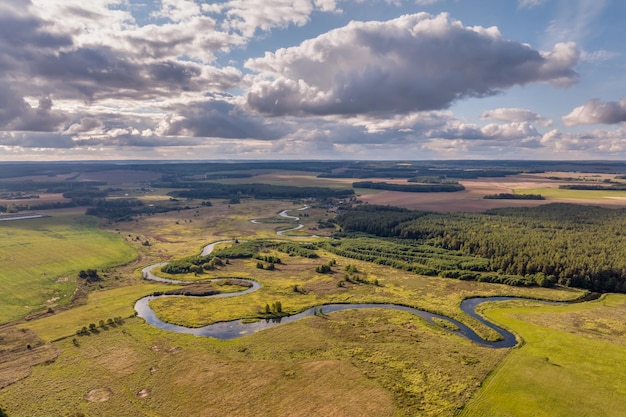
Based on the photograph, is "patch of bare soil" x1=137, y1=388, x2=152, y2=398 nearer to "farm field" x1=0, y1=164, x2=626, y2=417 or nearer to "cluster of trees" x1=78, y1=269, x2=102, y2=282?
"farm field" x1=0, y1=164, x2=626, y2=417

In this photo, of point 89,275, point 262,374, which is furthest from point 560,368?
point 89,275

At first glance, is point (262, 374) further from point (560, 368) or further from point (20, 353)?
point (560, 368)

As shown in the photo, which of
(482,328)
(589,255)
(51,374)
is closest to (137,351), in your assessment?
(51,374)

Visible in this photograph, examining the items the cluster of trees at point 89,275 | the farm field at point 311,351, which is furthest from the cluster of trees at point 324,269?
the cluster of trees at point 89,275

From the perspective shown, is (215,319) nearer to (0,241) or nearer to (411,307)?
(411,307)

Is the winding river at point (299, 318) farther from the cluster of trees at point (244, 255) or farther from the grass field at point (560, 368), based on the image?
the cluster of trees at point (244, 255)
